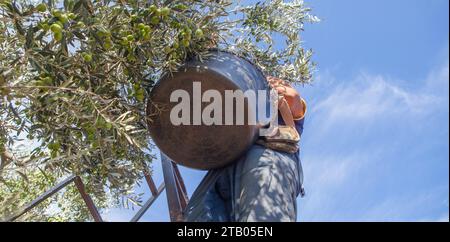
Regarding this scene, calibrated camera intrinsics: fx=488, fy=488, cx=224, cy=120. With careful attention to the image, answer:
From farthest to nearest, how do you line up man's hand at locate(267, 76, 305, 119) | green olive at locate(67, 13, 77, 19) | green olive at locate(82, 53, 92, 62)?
man's hand at locate(267, 76, 305, 119) → green olive at locate(82, 53, 92, 62) → green olive at locate(67, 13, 77, 19)

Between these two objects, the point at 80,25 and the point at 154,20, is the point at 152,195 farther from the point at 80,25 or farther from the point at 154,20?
the point at 80,25

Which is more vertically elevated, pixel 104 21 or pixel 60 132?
pixel 104 21

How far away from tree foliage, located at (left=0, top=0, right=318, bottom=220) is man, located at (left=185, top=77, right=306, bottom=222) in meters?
Result: 0.66

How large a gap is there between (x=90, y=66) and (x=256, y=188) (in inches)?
61.9

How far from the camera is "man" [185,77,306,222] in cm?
326

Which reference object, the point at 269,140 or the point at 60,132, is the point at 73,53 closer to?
the point at 60,132

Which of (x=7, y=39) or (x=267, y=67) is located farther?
(x=267, y=67)

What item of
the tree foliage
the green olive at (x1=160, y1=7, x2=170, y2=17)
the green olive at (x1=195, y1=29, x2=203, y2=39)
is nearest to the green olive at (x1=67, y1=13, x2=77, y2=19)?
the tree foliage

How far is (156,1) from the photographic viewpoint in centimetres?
368

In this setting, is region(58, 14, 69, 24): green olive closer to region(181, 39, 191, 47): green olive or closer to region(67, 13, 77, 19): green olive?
region(67, 13, 77, 19): green olive

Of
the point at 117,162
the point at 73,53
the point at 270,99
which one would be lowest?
the point at 117,162

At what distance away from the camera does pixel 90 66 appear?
373 cm
